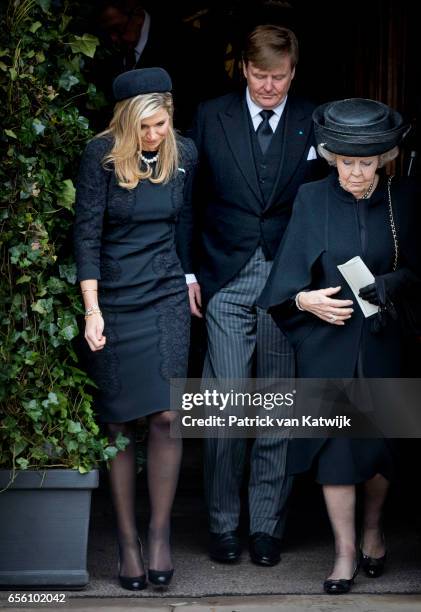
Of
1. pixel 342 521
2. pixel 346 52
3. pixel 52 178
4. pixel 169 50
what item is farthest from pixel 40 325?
pixel 346 52

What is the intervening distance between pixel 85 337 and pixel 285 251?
2.76 ft

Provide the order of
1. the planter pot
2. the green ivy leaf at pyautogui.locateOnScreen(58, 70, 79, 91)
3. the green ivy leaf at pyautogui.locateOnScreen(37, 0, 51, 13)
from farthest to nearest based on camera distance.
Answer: the planter pot → the green ivy leaf at pyautogui.locateOnScreen(58, 70, 79, 91) → the green ivy leaf at pyautogui.locateOnScreen(37, 0, 51, 13)

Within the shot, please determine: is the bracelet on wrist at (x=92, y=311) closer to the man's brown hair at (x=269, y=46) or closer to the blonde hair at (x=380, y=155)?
the blonde hair at (x=380, y=155)

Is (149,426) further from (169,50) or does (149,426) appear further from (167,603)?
(169,50)

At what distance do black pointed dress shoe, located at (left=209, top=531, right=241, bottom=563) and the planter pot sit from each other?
2.25ft

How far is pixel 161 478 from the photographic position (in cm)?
514

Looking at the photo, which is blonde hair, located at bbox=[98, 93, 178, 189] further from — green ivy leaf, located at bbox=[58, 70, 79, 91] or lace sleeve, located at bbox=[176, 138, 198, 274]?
lace sleeve, located at bbox=[176, 138, 198, 274]

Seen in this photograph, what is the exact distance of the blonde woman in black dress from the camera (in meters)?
4.95

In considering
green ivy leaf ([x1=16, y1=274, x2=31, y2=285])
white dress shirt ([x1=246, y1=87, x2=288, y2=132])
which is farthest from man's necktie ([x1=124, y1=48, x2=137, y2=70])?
green ivy leaf ([x1=16, y1=274, x2=31, y2=285])

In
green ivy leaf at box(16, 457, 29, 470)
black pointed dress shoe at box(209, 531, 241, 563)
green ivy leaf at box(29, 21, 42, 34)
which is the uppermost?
green ivy leaf at box(29, 21, 42, 34)

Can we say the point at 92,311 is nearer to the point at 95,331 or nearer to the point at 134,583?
the point at 95,331

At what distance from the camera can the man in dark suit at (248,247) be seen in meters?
5.48

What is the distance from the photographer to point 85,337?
16.4 ft

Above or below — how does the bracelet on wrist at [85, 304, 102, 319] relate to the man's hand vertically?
above
